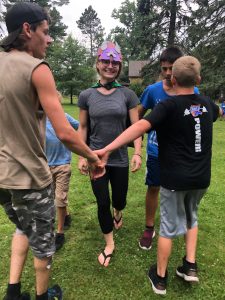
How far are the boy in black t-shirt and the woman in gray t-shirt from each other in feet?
1.99

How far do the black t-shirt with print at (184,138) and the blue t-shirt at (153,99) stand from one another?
30.1 inches

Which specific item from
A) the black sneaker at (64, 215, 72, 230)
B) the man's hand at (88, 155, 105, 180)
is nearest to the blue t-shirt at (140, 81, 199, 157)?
the man's hand at (88, 155, 105, 180)

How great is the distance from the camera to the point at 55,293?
122 inches

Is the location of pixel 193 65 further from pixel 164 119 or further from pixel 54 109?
pixel 54 109

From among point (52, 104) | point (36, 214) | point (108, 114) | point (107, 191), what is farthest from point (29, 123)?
point (107, 191)

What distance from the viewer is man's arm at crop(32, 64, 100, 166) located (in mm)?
2176

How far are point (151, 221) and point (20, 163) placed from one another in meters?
2.29

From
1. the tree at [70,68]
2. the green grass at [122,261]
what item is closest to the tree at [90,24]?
the tree at [70,68]

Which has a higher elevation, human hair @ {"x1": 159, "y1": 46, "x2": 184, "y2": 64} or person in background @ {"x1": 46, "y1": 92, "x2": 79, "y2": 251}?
human hair @ {"x1": 159, "y1": 46, "x2": 184, "y2": 64}

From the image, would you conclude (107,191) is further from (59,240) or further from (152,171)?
(59,240)

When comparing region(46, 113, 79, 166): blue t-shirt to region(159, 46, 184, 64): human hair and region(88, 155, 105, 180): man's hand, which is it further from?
region(159, 46, 184, 64): human hair

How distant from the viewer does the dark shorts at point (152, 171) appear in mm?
3875

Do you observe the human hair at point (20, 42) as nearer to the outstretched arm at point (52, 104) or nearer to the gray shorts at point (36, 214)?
the outstretched arm at point (52, 104)

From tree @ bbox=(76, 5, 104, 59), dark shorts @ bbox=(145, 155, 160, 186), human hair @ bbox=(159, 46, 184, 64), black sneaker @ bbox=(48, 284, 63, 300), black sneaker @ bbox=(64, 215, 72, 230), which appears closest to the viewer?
black sneaker @ bbox=(48, 284, 63, 300)
